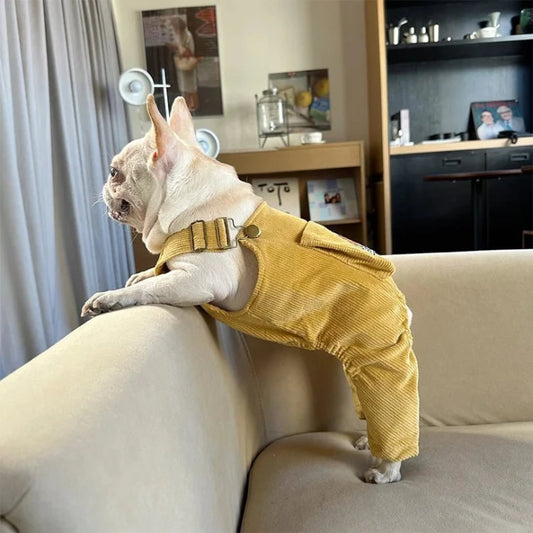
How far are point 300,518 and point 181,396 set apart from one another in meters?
0.35

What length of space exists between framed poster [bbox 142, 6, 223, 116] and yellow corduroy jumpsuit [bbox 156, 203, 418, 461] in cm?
280

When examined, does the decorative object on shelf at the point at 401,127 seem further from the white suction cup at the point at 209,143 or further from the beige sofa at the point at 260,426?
the beige sofa at the point at 260,426

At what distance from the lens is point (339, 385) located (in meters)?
1.36

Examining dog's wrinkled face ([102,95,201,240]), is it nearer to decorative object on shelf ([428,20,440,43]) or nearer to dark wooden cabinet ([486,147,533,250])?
decorative object on shelf ([428,20,440,43])

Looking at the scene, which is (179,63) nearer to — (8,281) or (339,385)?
(8,281)

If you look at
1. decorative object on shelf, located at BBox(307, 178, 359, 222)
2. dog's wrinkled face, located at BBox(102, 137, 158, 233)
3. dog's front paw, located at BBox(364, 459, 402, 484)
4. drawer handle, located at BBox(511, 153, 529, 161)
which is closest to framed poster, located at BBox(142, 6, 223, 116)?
decorative object on shelf, located at BBox(307, 178, 359, 222)

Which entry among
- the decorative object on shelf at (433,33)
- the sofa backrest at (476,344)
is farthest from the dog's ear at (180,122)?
the decorative object on shelf at (433,33)

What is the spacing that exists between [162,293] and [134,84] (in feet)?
7.74

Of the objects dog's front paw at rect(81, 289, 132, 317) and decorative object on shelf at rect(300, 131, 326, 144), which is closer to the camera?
dog's front paw at rect(81, 289, 132, 317)

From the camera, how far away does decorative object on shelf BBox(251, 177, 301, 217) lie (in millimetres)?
3588

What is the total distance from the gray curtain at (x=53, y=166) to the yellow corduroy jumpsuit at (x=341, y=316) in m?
1.11

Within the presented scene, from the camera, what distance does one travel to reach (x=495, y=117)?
11.9 feet

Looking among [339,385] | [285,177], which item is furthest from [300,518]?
[285,177]

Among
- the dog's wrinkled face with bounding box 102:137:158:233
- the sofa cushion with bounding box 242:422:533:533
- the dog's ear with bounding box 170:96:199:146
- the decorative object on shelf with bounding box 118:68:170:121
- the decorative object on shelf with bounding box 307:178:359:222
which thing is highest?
the decorative object on shelf with bounding box 118:68:170:121
